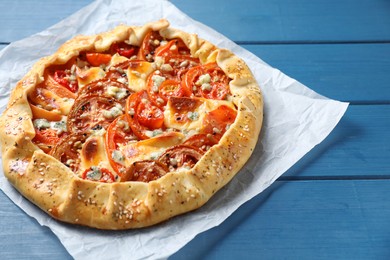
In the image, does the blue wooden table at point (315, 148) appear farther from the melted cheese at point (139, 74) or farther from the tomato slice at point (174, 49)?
the melted cheese at point (139, 74)

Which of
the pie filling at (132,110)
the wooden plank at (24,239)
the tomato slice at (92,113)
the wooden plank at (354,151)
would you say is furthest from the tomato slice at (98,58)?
the wooden plank at (354,151)

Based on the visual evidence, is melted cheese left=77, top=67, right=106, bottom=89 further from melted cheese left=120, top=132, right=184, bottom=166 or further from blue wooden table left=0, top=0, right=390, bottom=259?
blue wooden table left=0, top=0, right=390, bottom=259

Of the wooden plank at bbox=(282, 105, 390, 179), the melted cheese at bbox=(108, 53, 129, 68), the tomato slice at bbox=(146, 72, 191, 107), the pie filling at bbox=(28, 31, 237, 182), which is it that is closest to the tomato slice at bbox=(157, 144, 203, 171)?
the pie filling at bbox=(28, 31, 237, 182)

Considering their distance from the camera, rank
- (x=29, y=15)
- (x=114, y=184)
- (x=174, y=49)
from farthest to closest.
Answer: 1. (x=29, y=15)
2. (x=174, y=49)
3. (x=114, y=184)

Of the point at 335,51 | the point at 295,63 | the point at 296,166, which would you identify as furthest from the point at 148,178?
the point at 335,51

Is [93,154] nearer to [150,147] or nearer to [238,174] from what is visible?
[150,147]

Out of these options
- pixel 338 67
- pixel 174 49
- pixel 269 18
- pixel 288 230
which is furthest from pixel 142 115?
pixel 269 18

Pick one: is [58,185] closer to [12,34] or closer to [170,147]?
[170,147]
